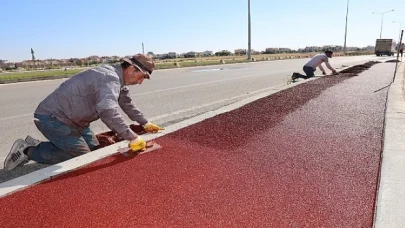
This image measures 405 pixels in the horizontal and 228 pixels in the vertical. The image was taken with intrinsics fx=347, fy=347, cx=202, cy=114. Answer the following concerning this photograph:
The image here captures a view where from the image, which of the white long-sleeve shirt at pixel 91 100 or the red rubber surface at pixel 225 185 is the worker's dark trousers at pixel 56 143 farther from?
the red rubber surface at pixel 225 185

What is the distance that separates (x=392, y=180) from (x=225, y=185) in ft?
4.84

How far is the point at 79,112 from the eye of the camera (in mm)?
3703

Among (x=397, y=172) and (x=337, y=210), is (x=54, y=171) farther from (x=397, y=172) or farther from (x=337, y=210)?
(x=397, y=172)

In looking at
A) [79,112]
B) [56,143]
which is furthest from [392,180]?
[56,143]

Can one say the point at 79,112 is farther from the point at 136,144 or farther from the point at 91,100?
the point at 136,144

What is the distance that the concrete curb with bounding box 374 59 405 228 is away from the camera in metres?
2.45

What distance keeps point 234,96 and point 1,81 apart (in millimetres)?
12615

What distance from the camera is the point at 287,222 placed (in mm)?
2465

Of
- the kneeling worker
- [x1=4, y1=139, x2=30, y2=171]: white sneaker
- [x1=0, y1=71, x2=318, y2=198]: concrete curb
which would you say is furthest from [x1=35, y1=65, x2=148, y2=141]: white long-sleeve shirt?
[x1=4, y1=139, x2=30, y2=171]: white sneaker

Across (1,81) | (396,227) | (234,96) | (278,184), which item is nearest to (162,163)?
(278,184)

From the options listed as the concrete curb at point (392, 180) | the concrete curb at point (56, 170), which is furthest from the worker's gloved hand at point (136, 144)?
the concrete curb at point (392, 180)

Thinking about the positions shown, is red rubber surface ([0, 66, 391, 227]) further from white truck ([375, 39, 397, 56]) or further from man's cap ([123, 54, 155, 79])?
white truck ([375, 39, 397, 56])

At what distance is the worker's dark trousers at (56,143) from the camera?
3762 millimetres

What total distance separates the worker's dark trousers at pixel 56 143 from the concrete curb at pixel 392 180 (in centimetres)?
302
